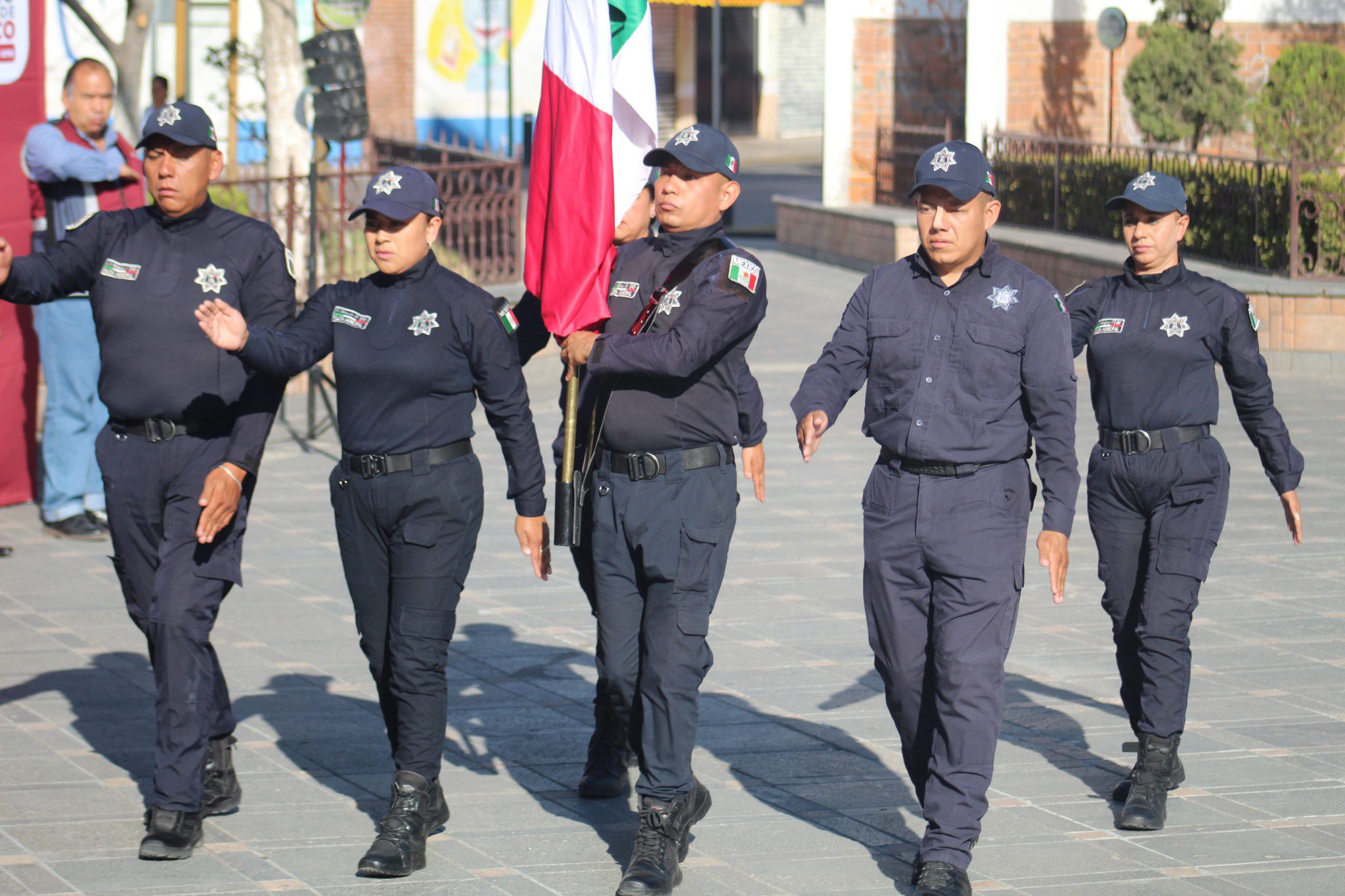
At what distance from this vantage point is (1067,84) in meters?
23.6

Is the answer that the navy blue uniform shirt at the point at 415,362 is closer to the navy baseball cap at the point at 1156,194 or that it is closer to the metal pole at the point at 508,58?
the navy baseball cap at the point at 1156,194

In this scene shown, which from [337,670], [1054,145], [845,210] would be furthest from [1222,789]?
[845,210]

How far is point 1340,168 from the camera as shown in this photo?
1739 centimetres

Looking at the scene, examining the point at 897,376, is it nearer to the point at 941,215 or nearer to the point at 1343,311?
the point at 941,215

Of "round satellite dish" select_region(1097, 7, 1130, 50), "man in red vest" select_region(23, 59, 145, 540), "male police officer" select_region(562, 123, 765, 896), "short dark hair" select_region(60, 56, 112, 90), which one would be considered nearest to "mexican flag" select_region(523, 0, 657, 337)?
"male police officer" select_region(562, 123, 765, 896)

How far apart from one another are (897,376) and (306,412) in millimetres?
9125

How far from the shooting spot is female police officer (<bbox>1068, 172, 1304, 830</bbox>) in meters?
6.09

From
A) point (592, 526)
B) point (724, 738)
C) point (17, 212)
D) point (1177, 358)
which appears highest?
point (17, 212)

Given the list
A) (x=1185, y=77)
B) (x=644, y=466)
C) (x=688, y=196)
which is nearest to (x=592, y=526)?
(x=644, y=466)

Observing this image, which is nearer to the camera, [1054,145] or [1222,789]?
[1222,789]

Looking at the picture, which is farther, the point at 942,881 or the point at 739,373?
the point at 739,373

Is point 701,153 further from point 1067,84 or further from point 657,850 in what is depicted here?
point 1067,84

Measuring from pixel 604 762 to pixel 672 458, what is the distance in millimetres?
1122

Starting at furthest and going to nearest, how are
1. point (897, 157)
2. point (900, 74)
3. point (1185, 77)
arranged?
1. point (900, 74)
2. point (897, 157)
3. point (1185, 77)
